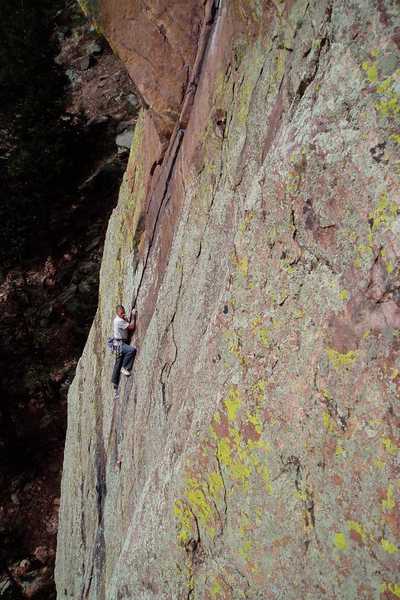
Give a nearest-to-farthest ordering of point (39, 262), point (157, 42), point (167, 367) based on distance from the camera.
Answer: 1. point (167, 367)
2. point (157, 42)
3. point (39, 262)

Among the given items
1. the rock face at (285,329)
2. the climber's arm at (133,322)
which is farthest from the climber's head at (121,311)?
the rock face at (285,329)

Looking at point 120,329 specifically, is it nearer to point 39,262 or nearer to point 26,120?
point 26,120

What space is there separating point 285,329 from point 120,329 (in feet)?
17.1

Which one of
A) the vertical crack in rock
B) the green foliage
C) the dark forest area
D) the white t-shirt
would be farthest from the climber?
the green foliage

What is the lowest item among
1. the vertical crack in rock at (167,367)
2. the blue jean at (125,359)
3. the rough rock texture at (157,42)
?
the blue jean at (125,359)

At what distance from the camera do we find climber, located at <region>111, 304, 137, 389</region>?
7664 mm

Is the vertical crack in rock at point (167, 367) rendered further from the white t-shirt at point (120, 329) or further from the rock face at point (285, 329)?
the white t-shirt at point (120, 329)

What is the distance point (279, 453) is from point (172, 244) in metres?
4.22

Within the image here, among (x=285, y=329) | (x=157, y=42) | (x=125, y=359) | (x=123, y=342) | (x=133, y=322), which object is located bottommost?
(x=125, y=359)

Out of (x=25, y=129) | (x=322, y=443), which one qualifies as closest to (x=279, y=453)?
(x=322, y=443)

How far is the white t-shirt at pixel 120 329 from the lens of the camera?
7719 mm

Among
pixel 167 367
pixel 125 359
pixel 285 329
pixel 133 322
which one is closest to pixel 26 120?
pixel 133 322

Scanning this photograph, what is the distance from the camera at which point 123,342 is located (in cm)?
788

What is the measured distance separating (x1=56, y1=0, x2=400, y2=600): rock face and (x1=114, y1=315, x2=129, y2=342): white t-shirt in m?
2.08
